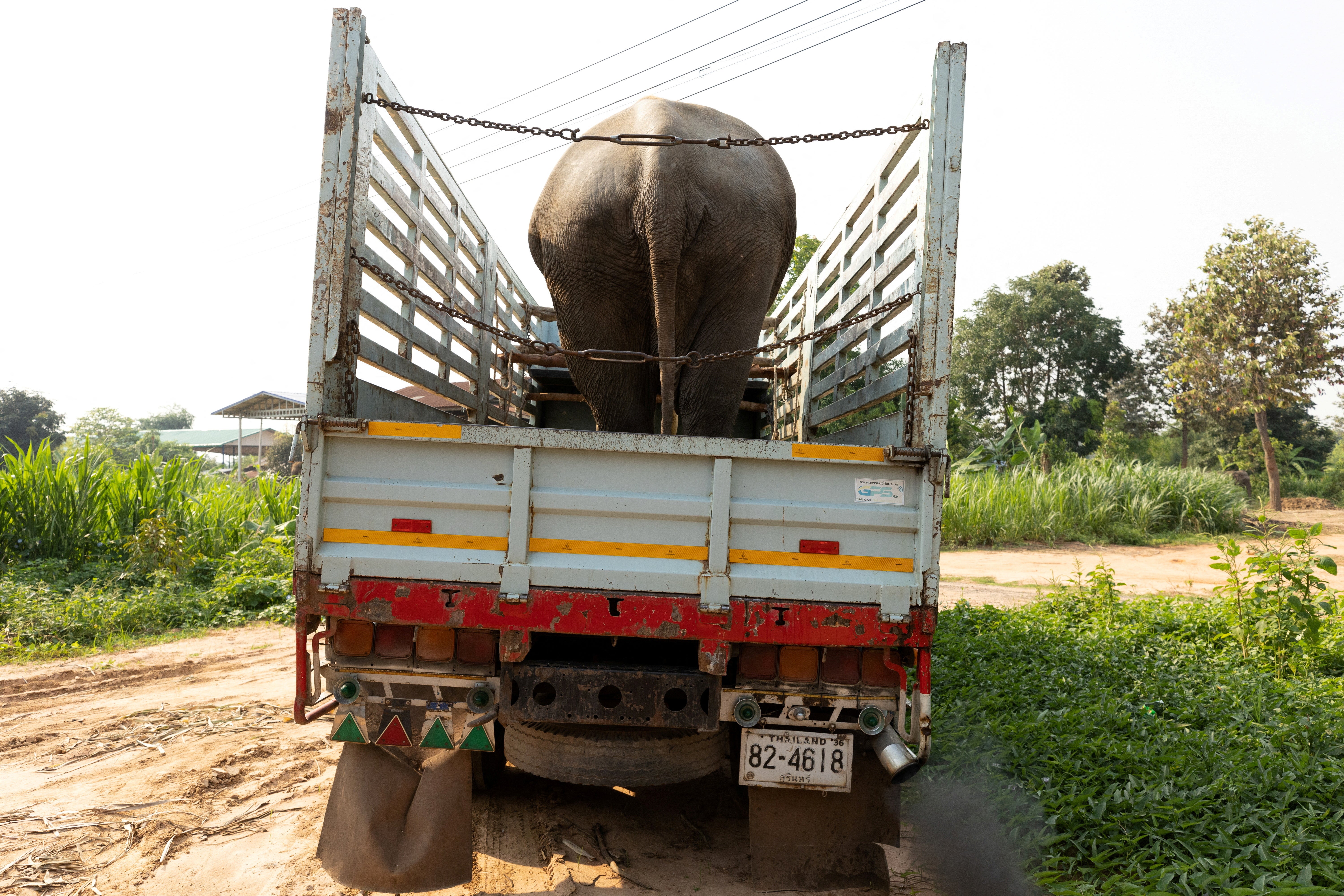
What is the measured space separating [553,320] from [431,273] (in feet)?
10.2

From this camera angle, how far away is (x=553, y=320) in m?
7.12

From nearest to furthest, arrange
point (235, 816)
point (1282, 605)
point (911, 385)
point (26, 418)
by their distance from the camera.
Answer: point (911, 385) < point (235, 816) < point (1282, 605) < point (26, 418)

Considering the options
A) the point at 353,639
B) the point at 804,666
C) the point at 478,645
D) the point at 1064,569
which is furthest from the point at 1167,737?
the point at 1064,569

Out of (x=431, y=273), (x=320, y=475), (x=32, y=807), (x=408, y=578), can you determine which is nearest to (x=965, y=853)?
(x=408, y=578)

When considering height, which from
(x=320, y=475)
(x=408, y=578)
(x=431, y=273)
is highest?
(x=431, y=273)

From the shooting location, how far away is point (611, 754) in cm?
286

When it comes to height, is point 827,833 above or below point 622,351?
below

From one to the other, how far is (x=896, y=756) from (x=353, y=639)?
5.64 feet

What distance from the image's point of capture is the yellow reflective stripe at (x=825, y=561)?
2.70 meters

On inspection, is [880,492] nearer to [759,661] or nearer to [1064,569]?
[759,661]

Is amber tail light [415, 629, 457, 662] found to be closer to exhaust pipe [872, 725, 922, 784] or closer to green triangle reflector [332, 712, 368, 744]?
green triangle reflector [332, 712, 368, 744]

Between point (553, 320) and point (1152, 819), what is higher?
point (553, 320)

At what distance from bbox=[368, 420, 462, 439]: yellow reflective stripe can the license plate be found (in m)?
Answer: 1.32

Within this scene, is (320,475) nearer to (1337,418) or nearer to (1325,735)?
(1325,735)
